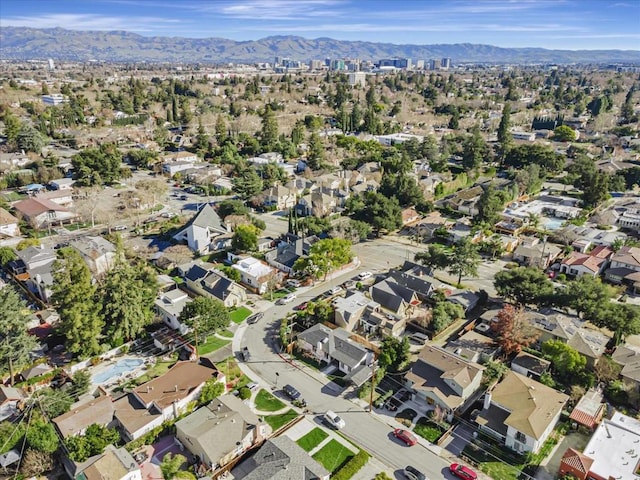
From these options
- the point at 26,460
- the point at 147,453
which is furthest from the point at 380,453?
the point at 26,460

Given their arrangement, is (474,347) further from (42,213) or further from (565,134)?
(565,134)

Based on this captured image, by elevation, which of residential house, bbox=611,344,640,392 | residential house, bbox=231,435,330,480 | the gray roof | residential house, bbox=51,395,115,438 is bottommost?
residential house, bbox=51,395,115,438

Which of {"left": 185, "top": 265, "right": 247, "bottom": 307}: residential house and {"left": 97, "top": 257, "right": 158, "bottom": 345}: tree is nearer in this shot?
{"left": 97, "top": 257, "right": 158, "bottom": 345}: tree

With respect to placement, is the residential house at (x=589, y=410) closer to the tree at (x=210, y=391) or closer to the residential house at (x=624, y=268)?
the residential house at (x=624, y=268)

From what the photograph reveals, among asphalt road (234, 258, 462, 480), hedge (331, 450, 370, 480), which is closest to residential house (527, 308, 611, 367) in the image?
asphalt road (234, 258, 462, 480)

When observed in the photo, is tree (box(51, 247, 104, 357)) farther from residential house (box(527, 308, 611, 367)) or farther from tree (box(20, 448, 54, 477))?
residential house (box(527, 308, 611, 367))
